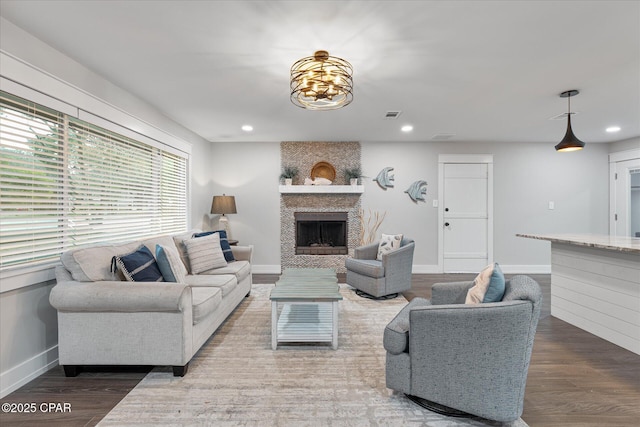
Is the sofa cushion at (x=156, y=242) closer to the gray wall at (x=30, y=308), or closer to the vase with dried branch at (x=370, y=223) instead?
the gray wall at (x=30, y=308)

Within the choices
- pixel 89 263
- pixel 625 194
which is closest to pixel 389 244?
pixel 89 263

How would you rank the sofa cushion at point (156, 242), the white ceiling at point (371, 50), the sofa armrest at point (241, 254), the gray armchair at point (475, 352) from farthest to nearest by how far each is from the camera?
the sofa armrest at point (241, 254)
the sofa cushion at point (156, 242)
the white ceiling at point (371, 50)
the gray armchair at point (475, 352)

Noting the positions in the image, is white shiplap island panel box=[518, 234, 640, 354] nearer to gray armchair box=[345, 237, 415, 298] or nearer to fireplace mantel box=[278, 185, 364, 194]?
gray armchair box=[345, 237, 415, 298]

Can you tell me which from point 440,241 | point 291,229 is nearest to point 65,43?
point 291,229

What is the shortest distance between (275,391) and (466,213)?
4.79 m

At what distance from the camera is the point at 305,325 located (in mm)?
2721

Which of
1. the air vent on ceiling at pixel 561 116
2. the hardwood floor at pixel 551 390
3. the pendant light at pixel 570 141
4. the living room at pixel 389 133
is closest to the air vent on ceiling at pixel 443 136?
the living room at pixel 389 133

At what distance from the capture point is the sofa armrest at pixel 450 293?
2133mm

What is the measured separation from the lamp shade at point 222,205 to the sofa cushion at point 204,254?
55.4 inches

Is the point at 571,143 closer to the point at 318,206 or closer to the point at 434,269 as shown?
the point at 434,269

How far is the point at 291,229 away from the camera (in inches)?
217

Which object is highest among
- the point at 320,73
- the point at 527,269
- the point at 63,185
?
the point at 320,73

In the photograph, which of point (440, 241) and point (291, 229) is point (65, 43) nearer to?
point (291, 229)

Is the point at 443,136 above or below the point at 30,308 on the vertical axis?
above
